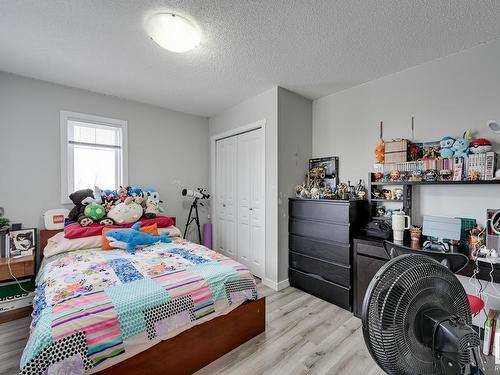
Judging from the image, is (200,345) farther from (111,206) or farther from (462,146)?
(462,146)

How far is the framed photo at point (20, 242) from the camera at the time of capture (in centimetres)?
236

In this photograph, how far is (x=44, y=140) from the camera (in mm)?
2756

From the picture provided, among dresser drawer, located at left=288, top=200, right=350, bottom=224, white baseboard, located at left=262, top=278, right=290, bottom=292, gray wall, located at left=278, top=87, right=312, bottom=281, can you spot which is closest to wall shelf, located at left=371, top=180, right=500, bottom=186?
dresser drawer, located at left=288, top=200, right=350, bottom=224

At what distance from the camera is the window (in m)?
2.91

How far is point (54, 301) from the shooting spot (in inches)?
56.6

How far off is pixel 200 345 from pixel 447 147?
262cm

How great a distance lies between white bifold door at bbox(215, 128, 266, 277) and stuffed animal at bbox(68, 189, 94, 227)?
1.84 metres

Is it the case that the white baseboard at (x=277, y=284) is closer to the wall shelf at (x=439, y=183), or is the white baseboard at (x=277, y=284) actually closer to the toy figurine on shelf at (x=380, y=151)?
the wall shelf at (x=439, y=183)

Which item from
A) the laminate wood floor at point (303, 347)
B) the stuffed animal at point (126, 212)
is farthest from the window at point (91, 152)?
the laminate wood floor at point (303, 347)

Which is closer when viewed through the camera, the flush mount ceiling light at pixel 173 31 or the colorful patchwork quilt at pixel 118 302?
the colorful patchwork quilt at pixel 118 302

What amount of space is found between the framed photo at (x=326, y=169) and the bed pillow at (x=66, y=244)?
2.73 metres

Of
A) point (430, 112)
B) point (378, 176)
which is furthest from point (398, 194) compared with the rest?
point (430, 112)

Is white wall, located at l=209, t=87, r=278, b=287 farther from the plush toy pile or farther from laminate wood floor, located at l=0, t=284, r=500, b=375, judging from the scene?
the plush toy pile

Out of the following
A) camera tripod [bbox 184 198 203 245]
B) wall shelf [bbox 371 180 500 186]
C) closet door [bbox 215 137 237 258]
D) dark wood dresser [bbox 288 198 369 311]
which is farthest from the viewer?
camera tripod [bbox 184 198 203 245]
